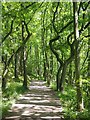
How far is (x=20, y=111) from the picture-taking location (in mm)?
13375

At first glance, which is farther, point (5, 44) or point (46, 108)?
point (5, 44)

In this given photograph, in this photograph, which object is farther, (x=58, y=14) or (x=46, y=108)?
(x=58, y=14)

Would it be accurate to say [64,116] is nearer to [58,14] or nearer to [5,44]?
[5,44]

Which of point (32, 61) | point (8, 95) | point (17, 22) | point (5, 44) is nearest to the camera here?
point (8, 95)

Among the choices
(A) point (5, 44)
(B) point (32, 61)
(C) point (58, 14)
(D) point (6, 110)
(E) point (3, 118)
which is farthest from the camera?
(B) point (32, 61)

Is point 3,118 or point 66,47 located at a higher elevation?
point 66,47

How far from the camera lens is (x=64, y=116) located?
1197 centimetres

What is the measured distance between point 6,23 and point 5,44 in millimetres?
2847

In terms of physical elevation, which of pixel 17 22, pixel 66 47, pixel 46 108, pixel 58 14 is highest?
pixel 58 14

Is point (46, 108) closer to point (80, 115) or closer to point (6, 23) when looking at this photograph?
point (80, 115)

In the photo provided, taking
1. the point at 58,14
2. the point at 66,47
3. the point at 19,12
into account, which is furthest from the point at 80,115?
the point at 58,14

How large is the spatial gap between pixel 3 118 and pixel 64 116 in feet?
8.35

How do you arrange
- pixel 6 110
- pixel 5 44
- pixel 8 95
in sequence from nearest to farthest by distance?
1. pixel 6 110
2. pixel 8 95
3. pixel 5 44

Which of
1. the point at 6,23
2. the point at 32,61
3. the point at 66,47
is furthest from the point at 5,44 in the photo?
the point at 32,61
